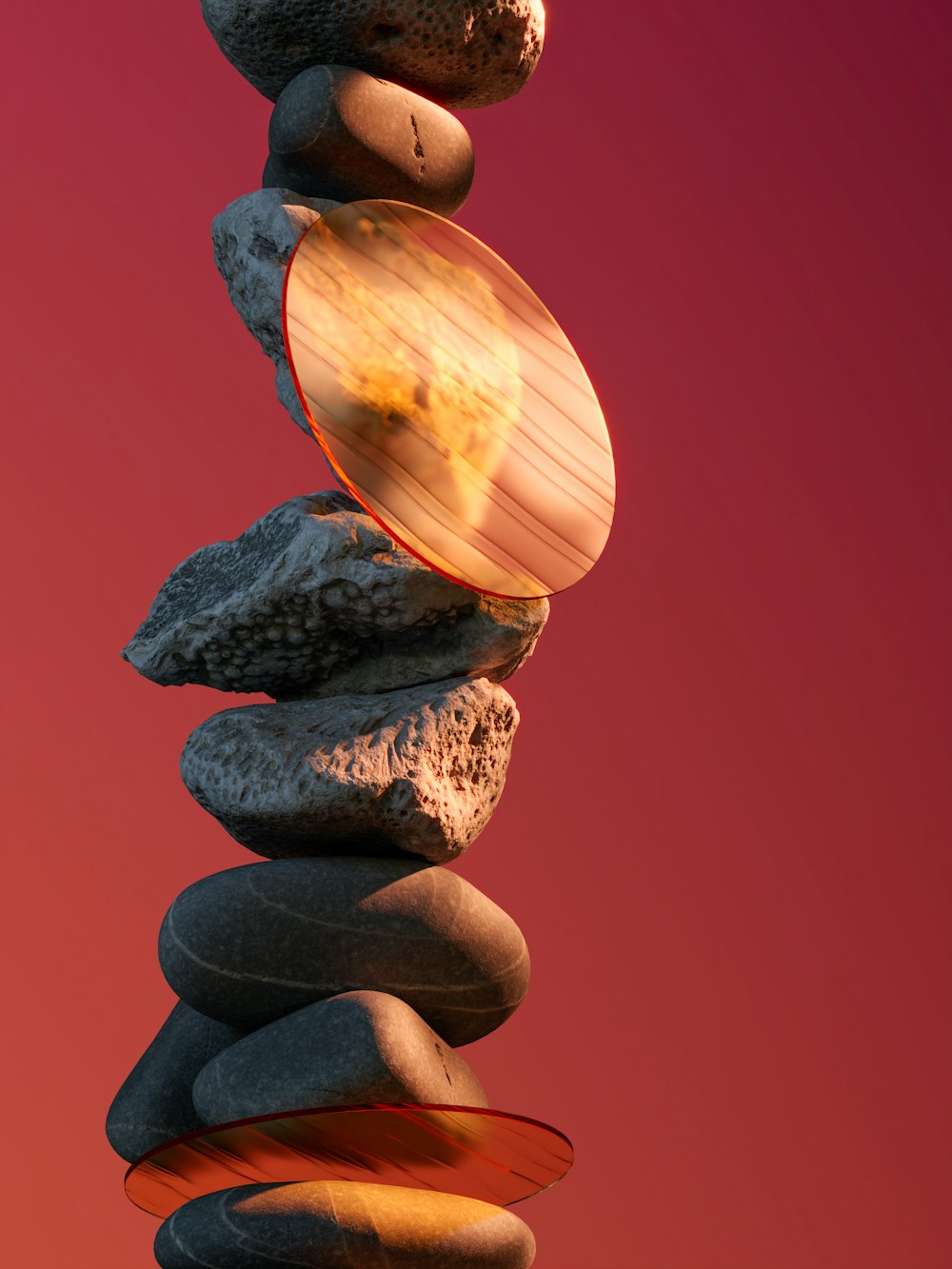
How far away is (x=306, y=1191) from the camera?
1.75 meters

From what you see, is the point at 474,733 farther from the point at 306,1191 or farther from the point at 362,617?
the point at 306,1191

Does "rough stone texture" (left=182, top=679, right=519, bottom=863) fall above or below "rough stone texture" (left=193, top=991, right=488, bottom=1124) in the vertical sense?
above

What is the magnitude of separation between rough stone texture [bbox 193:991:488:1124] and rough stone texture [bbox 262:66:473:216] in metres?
1.01

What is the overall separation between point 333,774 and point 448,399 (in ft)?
1.51

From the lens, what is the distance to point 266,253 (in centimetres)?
→ 209

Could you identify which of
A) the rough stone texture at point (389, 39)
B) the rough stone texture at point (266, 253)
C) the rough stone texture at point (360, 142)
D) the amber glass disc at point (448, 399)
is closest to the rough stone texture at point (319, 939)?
the amber glass disc at point (448, 399)

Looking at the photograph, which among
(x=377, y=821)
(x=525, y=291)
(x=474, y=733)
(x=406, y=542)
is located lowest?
(x=377, y=821)

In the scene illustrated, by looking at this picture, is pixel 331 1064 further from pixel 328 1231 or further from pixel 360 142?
pixel 360 142

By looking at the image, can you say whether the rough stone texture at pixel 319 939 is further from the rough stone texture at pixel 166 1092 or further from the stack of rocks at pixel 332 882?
the rough stone texture at pixel 166 1092

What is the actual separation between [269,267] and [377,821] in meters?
0.70

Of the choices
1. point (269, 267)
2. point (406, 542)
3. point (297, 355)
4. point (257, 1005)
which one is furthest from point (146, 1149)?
point (269, 267)

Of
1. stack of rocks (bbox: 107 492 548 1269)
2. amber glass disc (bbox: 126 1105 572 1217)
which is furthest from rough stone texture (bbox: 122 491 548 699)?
amber glass disc (bbox: 126 1105 572 1217)

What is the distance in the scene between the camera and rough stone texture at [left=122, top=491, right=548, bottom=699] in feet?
6.46

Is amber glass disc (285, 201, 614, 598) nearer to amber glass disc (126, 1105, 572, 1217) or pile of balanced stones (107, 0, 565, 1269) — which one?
pile of balanced stones (107, 0, 565, 1269)
